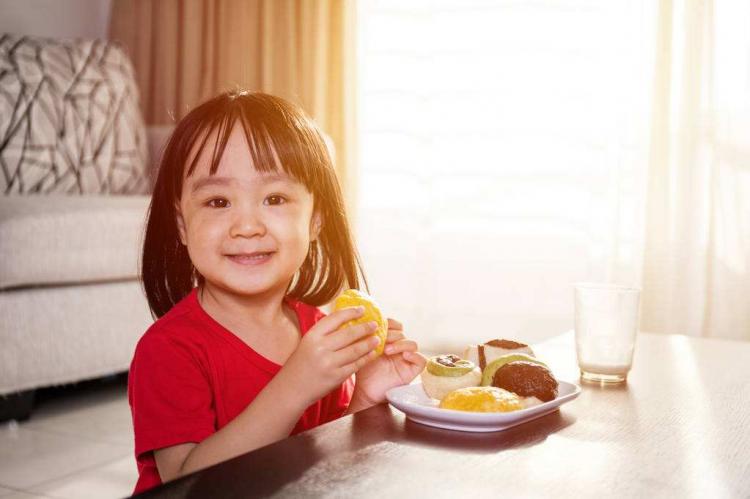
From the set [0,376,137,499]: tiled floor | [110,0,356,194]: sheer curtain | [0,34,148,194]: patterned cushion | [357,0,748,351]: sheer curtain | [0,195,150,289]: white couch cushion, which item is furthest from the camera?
[110,0,356,194]: sheer curtain

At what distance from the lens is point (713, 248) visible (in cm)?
257

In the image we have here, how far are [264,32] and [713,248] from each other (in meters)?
1.93

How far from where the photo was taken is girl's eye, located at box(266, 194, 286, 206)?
0.94m

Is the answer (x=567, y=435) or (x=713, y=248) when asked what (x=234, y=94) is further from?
(x=713, y=248)

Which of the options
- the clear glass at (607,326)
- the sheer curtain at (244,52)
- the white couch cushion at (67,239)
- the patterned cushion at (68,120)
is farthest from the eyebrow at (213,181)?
the sheer curtain at (244,52)

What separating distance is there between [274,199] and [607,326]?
428 millimetres

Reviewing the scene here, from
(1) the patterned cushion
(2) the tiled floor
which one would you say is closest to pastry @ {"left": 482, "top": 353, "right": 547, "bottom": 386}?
(2) the tiled floor

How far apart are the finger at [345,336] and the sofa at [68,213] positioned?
1.09 metres

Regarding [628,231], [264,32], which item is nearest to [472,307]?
[628,231]

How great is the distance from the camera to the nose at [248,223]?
0.90 m

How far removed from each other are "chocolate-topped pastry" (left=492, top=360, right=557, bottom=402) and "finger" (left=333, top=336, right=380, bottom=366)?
13cm

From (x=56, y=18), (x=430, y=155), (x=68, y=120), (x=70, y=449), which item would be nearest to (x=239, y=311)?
(x=70, y=449)

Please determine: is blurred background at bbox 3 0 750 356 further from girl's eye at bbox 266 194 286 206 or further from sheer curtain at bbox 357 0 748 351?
girl's eye at bbox 266 194 286 206

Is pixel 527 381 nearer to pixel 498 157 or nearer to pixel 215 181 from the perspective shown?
pixel 215 181
